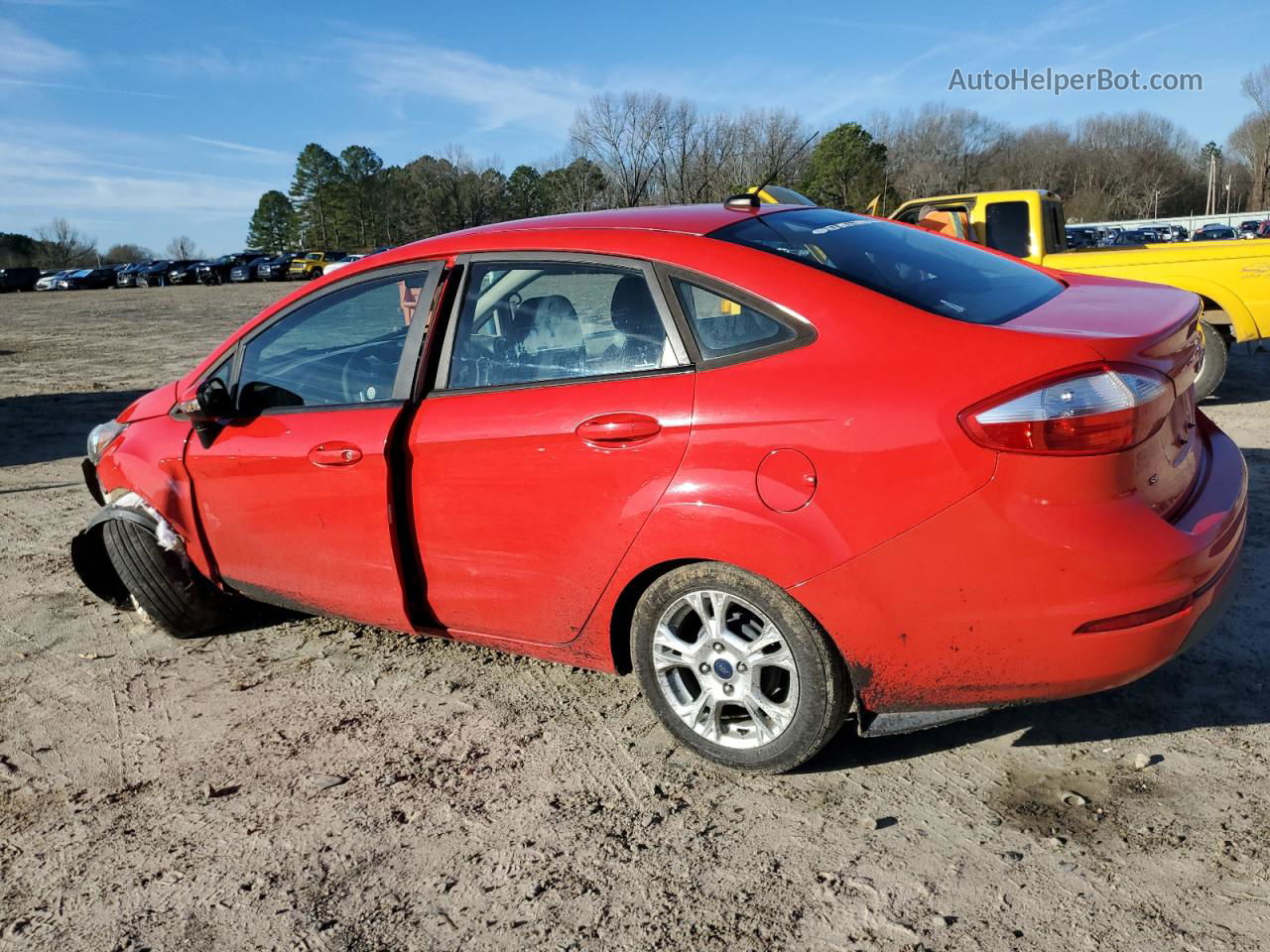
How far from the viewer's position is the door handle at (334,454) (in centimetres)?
345

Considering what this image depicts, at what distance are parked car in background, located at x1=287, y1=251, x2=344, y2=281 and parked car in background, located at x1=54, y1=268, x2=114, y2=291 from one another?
13457 mm

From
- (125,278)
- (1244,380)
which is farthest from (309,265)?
(1244,380)

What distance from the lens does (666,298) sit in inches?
117

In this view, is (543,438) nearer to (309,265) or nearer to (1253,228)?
(309,265)

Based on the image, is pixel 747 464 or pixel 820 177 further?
pixel 820 177

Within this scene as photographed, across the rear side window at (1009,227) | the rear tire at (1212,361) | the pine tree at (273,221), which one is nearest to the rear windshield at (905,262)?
the rear tire at (1212,361)

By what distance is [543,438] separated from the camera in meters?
3.06

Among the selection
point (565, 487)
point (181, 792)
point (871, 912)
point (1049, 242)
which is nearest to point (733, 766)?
point (871, 912)

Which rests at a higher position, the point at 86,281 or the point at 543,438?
the point at 86,281

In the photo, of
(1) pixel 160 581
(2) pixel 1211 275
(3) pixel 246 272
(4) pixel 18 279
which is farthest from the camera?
(4) pixel 18 279

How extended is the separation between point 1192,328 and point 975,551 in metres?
1.18

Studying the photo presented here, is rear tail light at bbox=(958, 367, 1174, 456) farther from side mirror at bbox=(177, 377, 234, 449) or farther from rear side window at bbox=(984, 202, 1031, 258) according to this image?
rear side window at bbox=(984, 202, 1031, 258)

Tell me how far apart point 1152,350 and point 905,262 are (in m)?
0.84

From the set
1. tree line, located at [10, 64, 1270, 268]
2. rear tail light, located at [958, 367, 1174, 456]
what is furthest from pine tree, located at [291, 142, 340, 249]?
rear tail light, located at [958, 367, 1174, 456]
